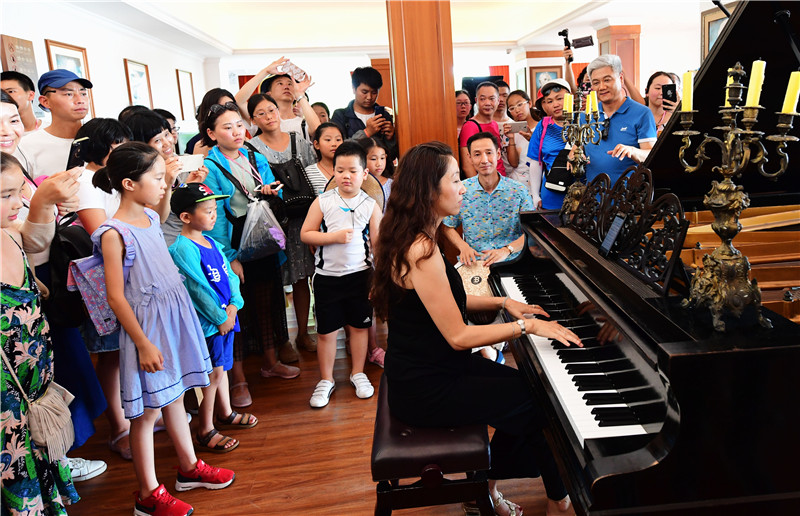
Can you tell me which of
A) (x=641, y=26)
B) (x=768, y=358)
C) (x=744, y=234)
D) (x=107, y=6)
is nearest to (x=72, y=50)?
(x=107, y=6)

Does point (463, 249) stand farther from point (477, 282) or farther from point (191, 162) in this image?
point (191, 162)

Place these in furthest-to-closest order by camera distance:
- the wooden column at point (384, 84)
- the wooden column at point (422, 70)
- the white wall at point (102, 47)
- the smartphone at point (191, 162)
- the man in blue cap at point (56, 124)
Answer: the wooden column at point (384, 84) < the white wall at point (102, 47) < the wooden column at point (422, 70) < the smartphone at point (191, 162) < the man in blue cap at point (56, 124)

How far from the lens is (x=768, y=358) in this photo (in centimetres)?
103

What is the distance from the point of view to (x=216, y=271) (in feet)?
8.24

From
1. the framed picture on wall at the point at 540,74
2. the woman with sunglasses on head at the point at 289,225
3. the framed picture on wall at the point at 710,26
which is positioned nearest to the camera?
the woman with sunglasses on head at the point at 289,225

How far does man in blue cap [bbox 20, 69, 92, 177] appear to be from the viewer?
2.83 m

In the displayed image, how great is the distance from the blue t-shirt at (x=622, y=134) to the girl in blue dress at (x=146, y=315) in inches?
88.6

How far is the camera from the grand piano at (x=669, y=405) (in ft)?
3.39

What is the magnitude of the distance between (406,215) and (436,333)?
387 millimetres

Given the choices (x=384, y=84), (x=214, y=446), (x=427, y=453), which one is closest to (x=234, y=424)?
(x=214, y=446)

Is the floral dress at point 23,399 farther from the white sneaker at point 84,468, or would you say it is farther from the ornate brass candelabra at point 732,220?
the ornate brass candelabra at point 732,220

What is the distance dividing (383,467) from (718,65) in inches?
68.6

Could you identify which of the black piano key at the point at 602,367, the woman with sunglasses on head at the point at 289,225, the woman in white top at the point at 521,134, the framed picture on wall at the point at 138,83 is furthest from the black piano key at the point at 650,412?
the framed picture on wall at the point at 138,83

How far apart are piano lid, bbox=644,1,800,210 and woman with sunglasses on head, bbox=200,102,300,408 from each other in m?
2.06
